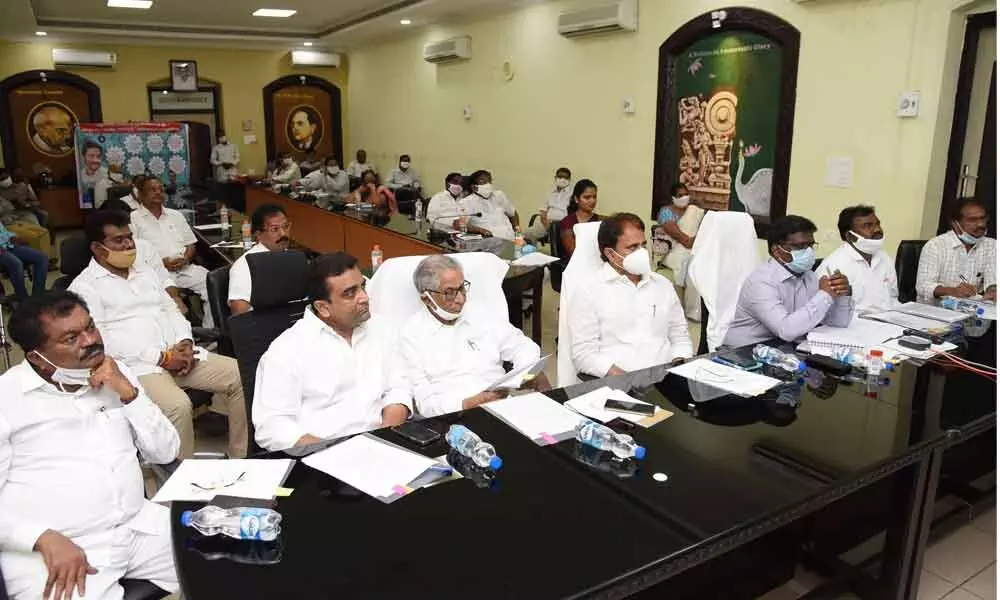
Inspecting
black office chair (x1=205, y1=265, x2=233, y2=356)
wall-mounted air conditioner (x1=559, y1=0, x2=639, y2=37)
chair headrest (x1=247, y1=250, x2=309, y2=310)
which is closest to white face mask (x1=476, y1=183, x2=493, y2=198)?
wall-mounted air conditioner (x1=559, y1=0, x2=639, y2=37)

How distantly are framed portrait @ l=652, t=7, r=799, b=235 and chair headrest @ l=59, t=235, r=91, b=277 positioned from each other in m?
4.63

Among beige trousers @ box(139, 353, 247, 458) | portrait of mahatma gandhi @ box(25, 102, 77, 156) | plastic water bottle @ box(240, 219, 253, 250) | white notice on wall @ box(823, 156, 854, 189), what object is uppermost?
portrait of mahatma gandhi @ box(25, 102, 77, 156)

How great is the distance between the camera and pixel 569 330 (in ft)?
10.4

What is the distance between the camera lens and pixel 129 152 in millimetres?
10172

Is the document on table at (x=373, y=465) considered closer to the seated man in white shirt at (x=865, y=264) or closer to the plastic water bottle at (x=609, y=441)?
the plastic water bottle at (x=609, y=441)

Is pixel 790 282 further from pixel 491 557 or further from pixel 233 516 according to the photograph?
pixel 233 516

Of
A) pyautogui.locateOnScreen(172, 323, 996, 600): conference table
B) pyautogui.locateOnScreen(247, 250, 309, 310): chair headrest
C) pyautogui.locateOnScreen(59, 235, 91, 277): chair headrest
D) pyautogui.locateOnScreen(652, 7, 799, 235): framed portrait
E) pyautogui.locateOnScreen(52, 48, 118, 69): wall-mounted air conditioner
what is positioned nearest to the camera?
pyautogui.locateOnScreen(172, 323, 996, 600): conference table

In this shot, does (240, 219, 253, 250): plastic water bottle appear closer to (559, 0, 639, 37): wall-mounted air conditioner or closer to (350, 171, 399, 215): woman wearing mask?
(350, 171, 399, 215): woman wearing mask

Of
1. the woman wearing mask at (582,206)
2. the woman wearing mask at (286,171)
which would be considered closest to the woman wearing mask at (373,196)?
the woman wearing mask at (582,206)

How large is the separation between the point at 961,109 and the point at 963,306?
1965 millimetres

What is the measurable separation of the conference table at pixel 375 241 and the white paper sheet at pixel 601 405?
1.36 m

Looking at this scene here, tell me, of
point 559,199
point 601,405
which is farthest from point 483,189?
point 601,405

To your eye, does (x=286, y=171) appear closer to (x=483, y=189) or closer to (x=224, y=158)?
(x=224, y=158)

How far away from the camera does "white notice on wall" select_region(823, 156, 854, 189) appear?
5309 mm
